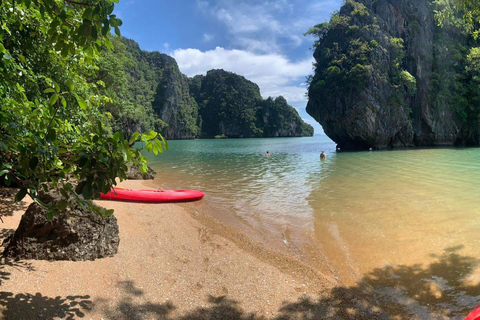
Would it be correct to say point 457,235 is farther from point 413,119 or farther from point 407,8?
point 407,8

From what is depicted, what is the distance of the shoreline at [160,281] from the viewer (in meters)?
2.95

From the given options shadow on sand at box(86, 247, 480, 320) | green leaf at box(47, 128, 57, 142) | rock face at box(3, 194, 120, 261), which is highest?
green leaf at box(47, 128, 57, 142)

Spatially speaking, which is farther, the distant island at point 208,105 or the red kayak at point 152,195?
the distant island at point 208,105

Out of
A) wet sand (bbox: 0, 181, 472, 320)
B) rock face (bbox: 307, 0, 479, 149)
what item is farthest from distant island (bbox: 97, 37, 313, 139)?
wet sand (bbox: 0, 181, 472, 320)

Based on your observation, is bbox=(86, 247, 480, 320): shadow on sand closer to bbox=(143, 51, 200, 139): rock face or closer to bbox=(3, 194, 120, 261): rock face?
bbox=(3, 194, 120, 261): rock face

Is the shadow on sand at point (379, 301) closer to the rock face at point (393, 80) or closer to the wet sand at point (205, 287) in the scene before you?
the wet sand at point (205, 287)

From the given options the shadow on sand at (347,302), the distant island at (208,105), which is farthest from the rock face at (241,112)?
the shadow on sand at (347,302)

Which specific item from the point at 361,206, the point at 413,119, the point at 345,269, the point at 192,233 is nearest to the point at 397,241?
the point at 345,269

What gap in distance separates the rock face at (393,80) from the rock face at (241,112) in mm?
101096

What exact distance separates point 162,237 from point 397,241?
5.07 m

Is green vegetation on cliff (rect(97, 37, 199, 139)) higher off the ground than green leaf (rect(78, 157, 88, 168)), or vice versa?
green vegetation on cliff (rect(97, 37, 199, 139))

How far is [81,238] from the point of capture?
3863 millimetres

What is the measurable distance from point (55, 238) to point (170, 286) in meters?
1.77

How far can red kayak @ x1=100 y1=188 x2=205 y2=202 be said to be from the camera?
7.88 metres
